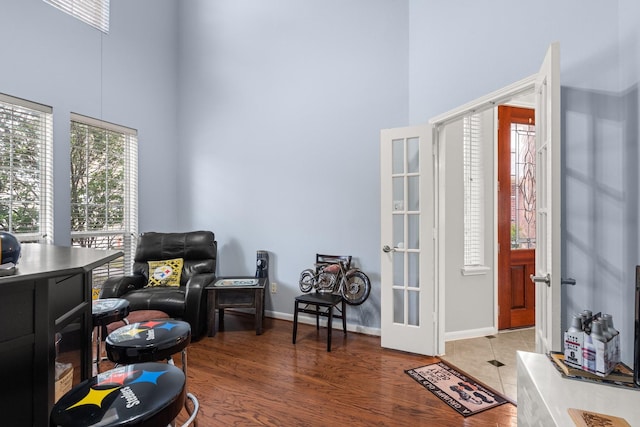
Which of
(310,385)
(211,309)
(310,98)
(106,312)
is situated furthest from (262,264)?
(106,312)

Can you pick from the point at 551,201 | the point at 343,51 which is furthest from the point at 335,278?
the point at 343,51

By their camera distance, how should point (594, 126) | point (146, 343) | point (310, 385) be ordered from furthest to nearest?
point (310, 385) < point (594, 126) < point (146, 343)

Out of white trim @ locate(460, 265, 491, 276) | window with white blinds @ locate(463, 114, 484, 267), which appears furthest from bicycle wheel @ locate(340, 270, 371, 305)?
window with white blinds @ locate(463, 114, 484, 267)

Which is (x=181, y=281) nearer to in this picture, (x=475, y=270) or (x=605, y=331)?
(x=475, y=270)

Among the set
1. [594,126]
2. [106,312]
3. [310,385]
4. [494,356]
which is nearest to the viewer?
[594,126]

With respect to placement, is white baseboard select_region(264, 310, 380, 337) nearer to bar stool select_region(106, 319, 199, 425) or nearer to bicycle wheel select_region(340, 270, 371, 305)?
bicycle wheel select_region(340, 270, 371, 305)

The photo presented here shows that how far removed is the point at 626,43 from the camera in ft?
4.73

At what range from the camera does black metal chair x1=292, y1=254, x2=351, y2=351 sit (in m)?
3.03

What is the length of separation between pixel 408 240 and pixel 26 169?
3.73m

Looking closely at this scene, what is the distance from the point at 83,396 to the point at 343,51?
3621 millimetres

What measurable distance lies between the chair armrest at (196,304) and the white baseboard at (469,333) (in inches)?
97.2

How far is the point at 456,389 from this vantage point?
2348 mm

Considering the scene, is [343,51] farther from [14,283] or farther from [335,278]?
[14,283]

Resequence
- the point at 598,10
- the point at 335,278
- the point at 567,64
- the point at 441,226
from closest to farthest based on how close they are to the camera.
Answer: the point at 598,10
the point at 567,64
the point at 441,226
the point at 335,278
